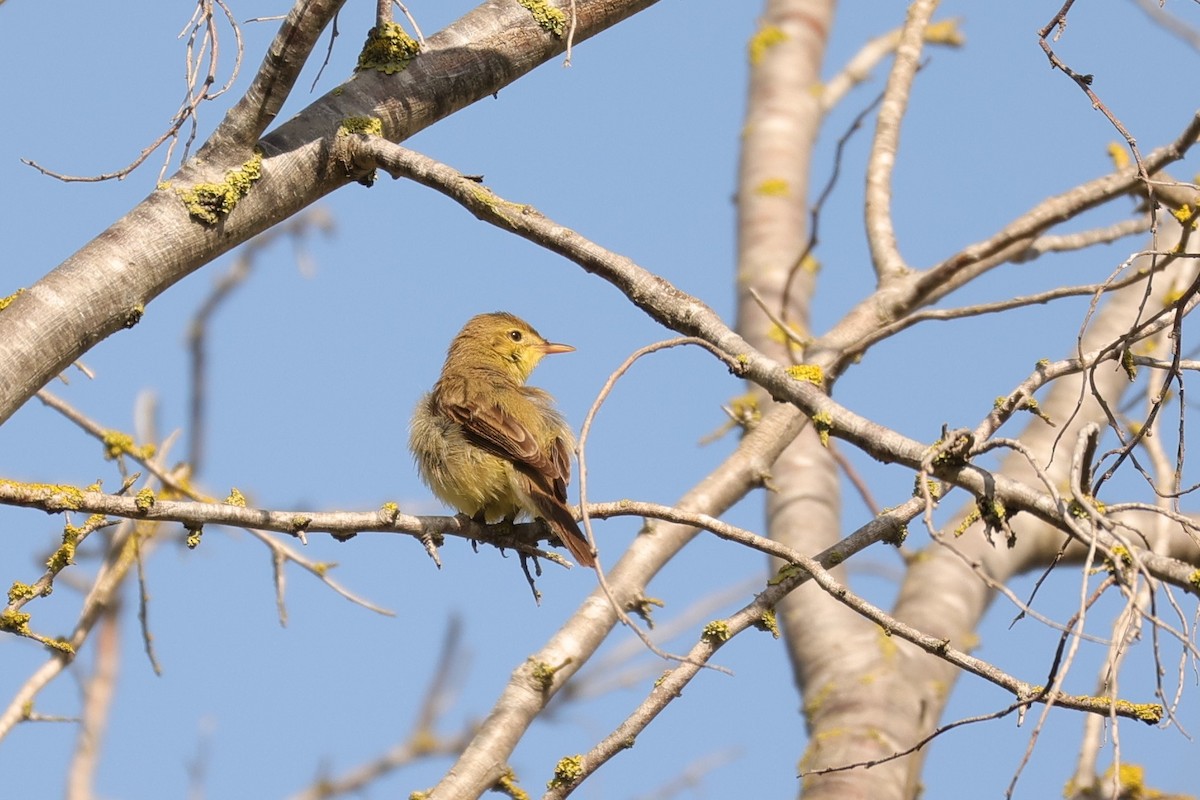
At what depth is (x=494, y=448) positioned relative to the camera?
566 centimetres

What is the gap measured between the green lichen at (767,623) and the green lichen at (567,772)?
62 centimetres

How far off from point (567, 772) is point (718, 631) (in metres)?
0.62

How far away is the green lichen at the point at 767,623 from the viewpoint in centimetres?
372

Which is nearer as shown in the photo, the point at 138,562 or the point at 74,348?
the point at 74,348

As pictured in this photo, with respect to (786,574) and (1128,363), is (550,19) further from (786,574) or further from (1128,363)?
(1128,363)

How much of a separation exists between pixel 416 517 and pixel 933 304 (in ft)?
11.0

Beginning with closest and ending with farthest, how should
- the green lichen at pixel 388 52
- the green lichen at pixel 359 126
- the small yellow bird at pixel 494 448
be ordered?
the green lichen at pixel 359 126 → the green lichen at pixel 388 52 → the small yellow bird at pixel 494 448

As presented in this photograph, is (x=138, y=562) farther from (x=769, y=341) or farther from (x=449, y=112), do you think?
(x=769, y=341)

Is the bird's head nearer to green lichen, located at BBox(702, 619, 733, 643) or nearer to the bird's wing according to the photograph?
the bird's wing

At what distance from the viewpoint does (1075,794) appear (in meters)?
5.86

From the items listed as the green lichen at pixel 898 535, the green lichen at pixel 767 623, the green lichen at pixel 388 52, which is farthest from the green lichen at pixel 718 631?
the green lichen at pixel 388 52

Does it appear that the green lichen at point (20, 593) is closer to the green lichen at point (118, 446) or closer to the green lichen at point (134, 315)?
the green lichen at point (134, 315)

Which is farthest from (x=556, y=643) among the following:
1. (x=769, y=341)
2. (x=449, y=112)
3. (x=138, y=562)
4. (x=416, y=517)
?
(x=769, y=341)

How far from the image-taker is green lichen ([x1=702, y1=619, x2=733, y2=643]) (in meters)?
3.62
